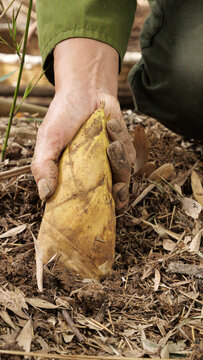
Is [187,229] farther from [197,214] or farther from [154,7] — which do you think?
[154,7]

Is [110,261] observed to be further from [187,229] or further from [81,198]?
[187,229]

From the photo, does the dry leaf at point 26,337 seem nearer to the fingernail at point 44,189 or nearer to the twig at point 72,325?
the twig at point 72,325

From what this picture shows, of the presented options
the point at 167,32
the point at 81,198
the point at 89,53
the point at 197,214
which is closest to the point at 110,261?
the point at 81,198

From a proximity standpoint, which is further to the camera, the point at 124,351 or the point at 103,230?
the point at 103,230

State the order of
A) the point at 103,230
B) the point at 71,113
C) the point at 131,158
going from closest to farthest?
1. the point at 103,230
2. the point at 71,113
3. the point at 131,158

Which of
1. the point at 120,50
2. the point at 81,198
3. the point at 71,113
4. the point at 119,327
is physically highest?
the point at 120,50

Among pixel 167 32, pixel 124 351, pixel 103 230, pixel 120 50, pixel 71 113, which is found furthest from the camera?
pixel 167 32

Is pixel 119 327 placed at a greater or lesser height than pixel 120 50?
lesser
